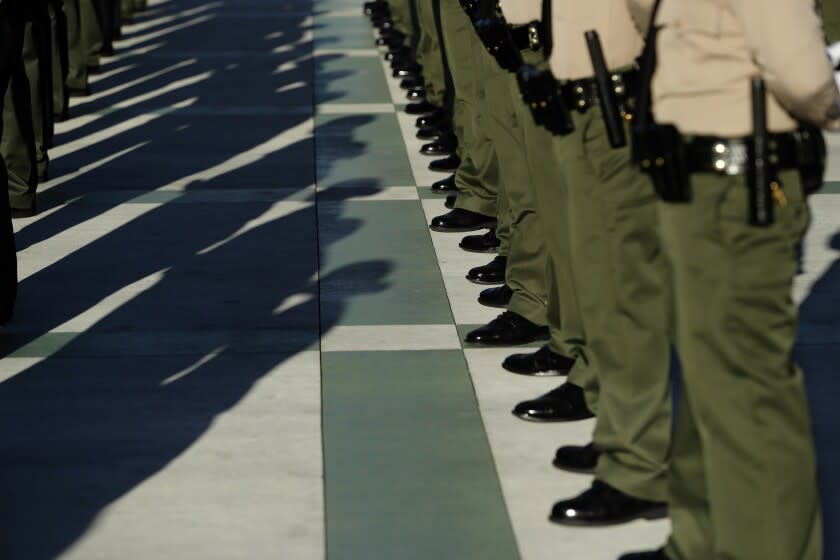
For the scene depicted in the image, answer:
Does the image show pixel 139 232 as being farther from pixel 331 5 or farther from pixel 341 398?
pixel 331 5

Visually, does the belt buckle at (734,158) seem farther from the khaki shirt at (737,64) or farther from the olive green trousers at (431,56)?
the olive green trousers at (431,56)

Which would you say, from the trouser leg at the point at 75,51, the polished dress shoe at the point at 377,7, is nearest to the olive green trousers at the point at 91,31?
the trouser leg at the point at 75,51

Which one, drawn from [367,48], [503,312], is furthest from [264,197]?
[367,48]

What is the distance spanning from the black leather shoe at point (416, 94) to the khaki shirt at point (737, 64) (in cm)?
857

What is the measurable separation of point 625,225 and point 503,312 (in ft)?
6.53

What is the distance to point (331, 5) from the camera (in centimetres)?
1956

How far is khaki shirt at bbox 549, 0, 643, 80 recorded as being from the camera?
4.56 metres

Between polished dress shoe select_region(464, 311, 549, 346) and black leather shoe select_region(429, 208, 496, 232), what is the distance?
1873 millimetres

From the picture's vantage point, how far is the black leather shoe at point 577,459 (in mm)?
4828

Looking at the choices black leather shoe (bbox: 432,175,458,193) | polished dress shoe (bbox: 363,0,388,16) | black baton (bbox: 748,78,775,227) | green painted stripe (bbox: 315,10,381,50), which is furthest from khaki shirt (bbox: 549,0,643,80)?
polished dress shoe (bbox: 363,0,388,16)

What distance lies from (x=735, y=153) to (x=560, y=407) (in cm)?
191

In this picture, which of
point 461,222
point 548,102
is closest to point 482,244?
point 461,222

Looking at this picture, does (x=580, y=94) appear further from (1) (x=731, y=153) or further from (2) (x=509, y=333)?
(2) (x=509, y=333)

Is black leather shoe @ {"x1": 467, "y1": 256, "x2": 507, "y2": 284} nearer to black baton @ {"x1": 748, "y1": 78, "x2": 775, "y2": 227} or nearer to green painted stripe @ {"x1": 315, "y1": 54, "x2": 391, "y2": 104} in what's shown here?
black baton @ {"x1": 748, "y1": 78, "x2": 775, "y2": 227}
